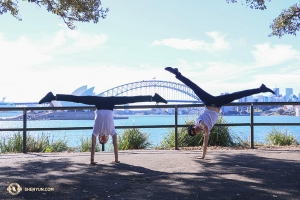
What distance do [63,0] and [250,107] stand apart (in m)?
6.12

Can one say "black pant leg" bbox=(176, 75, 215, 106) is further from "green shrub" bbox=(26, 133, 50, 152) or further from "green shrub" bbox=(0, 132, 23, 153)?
"green shrub" bbox=(0, 132, 23, 153)

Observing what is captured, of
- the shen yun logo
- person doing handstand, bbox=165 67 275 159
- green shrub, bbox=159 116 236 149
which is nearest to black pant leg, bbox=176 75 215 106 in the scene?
person doing handstand, bbox=165 67 275 159

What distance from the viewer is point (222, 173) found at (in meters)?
6.04

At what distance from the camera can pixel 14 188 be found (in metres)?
4.96

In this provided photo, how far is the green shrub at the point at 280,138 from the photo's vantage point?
1112cm

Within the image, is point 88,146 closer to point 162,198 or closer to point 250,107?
point 250,107

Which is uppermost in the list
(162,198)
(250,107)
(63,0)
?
(63,0)

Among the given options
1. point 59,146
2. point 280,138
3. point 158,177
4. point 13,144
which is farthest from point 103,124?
point 280,138

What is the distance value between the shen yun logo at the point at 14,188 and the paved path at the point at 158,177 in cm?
5

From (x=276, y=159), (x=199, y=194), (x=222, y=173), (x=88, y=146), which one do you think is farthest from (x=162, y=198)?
(x=88, y=146)

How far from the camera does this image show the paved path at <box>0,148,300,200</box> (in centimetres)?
467

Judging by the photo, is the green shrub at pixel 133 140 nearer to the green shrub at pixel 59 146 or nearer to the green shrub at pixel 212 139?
the green shrub at pixel 212 139

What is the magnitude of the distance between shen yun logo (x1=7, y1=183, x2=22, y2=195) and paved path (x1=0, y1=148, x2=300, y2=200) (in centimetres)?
5

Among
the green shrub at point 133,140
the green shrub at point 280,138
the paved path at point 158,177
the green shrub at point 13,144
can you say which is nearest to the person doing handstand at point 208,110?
the paved path at point 158,177
